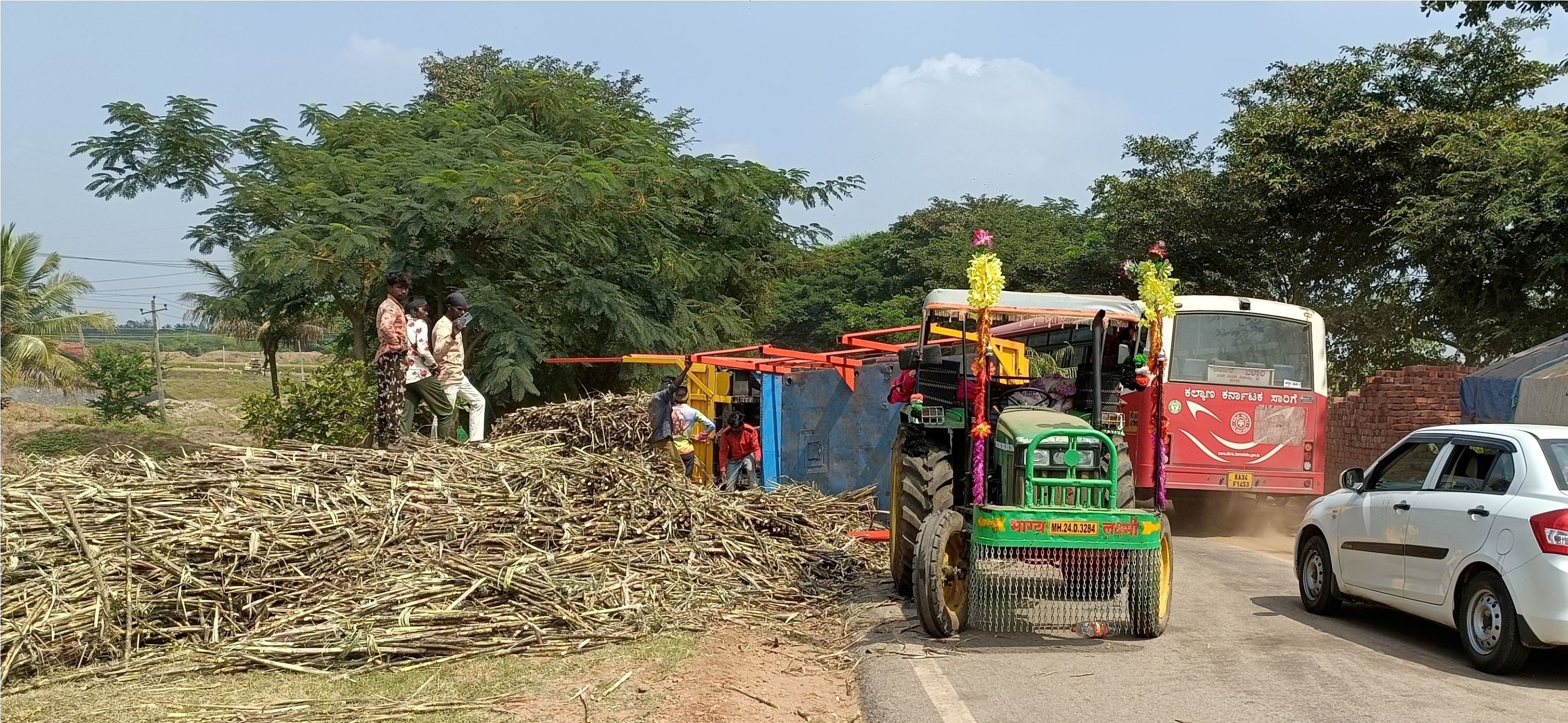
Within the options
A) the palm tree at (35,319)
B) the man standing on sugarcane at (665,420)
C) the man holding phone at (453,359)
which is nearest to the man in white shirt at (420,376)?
the man holding phone at (453,359)

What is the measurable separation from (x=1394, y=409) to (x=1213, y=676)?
12.1m

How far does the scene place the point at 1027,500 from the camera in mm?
8211

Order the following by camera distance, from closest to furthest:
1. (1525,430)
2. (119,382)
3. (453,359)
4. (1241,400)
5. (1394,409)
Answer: (1525,430) → (453,359) → (1241,400) → (1394,409) → (119,382)

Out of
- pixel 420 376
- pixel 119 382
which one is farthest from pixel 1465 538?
pixel 119 382

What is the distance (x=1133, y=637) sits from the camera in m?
8.23

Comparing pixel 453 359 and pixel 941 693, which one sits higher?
pixel 453 359

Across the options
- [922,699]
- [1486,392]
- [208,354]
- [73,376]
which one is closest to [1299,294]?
[1486,392]

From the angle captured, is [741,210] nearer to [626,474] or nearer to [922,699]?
[626,474]

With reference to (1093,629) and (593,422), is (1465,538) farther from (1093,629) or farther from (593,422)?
(593,422)

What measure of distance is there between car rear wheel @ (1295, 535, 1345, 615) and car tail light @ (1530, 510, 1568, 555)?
2353 mm

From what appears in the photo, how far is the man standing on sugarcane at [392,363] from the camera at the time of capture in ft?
35.5

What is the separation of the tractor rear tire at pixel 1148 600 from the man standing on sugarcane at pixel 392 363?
628cm

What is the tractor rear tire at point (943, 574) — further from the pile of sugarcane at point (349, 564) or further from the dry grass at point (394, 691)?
the dry grass at point (394, 691)

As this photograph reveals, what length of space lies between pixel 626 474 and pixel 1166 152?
863 inches
